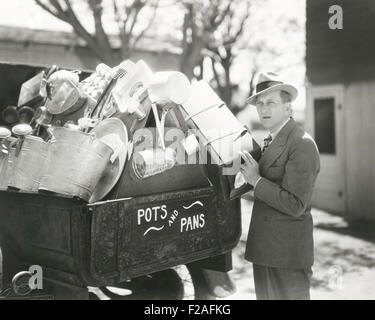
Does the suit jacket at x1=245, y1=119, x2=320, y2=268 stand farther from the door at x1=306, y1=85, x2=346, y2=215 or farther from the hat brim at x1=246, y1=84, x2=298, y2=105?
the door at x1=306, y1=85, x2=346, y2=215

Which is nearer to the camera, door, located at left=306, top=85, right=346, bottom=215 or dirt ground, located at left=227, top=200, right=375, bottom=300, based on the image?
dirt ground, located at left=227, top=200, right=375, bottom=300

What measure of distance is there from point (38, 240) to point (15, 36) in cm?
1429

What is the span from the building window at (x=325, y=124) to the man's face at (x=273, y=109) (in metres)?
7.75

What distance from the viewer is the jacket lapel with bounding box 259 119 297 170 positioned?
310 centimetres

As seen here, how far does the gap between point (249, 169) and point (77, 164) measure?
1.04 metres

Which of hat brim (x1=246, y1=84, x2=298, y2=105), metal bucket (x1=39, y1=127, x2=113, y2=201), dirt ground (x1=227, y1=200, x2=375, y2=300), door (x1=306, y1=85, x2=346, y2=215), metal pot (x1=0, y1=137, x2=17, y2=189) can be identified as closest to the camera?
metal bucket (x1=39, y1=127, x2=113, y2=201)

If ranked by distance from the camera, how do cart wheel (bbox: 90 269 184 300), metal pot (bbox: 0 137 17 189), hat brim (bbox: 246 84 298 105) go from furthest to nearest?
cart wheel (bbox: 90 269 184 300)
metal pot (bbox: 0 137 17 189)
hat brim (bbox: 246 84 298 105)

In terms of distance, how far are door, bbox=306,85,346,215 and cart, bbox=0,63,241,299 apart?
705cm

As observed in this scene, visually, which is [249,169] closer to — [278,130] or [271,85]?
[278,130]

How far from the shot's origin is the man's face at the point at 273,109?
123 inches

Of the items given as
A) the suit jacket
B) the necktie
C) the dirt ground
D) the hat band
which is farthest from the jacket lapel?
the dirt ground

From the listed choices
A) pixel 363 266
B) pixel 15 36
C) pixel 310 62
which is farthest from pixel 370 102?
pixel 15 36
